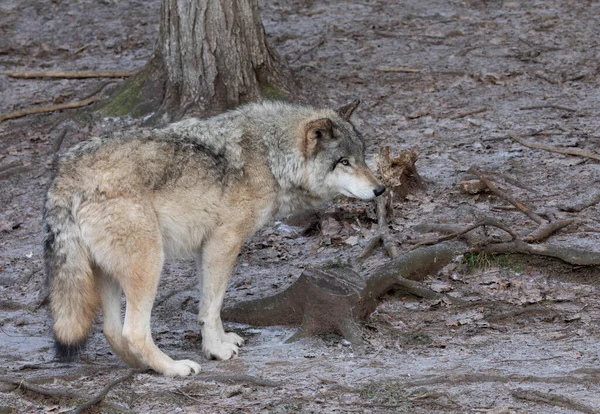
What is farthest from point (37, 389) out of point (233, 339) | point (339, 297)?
point (339, 297)

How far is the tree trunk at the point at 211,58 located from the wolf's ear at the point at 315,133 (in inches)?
149

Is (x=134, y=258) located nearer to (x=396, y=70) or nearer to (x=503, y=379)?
(x=503, y=379)

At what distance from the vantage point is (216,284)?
21.7ft

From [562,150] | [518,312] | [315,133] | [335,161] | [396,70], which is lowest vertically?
[518,312]

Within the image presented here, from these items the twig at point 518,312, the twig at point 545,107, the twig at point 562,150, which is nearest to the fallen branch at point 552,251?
the twig at point 518,312

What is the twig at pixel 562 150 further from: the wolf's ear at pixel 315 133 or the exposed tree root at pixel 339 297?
the wolf's ear at pixel 315 133

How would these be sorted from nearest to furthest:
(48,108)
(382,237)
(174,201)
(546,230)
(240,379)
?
1. (240,379)
2. (174,201)
3. (546,230)
4. (382,237)
5. (48,108)

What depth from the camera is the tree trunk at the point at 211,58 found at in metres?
10.3

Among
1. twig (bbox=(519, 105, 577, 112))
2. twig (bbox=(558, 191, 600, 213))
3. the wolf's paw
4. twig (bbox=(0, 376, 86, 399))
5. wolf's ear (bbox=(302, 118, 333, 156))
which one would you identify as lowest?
the wolf's paw

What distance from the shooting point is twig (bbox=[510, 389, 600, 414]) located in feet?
16.1

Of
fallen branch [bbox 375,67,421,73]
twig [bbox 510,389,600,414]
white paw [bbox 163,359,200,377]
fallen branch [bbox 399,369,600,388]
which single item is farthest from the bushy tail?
fallen branch [bbox 375,67,421,73]

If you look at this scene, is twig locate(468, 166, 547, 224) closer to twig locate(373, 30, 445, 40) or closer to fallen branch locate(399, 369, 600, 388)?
fallen branch locate(399, 369, 600, 388)

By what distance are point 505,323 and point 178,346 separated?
9.03 ft

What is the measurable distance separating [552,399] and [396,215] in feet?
12.3
